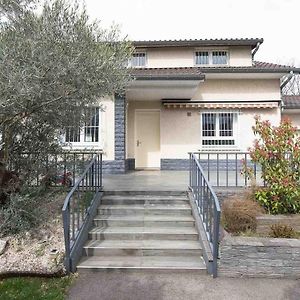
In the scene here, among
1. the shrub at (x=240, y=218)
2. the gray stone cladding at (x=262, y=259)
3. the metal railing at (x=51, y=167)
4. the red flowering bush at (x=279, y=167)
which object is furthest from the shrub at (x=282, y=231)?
the metal railing at (x=51, y=167)

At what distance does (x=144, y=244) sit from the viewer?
21.3ft

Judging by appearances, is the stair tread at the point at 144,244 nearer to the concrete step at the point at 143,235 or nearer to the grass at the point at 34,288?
the concrete step at the point at 143,235

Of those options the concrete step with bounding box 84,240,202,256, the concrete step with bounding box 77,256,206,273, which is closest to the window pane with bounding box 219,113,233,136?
the concrete step with bounding box 84,240,202,256

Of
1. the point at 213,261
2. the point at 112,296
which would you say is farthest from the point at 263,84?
the point at 112,296

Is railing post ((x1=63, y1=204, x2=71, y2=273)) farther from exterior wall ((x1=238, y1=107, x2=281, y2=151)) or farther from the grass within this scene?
exterior wall ((x1=238, y1=107, x2=281, y2=151))

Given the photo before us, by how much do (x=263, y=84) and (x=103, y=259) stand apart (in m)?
13.2

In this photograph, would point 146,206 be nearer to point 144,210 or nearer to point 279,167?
point 144,210

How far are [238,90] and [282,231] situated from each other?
1054 centimetres

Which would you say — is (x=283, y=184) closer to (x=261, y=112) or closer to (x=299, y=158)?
(x=299, y=158)

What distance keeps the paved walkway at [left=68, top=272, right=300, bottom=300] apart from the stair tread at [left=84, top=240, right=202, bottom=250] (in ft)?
2.28

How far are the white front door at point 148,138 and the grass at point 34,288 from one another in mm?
10734

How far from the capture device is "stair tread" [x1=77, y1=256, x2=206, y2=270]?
5.80 m

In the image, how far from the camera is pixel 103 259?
6.12m

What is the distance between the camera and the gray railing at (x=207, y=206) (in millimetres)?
5609
